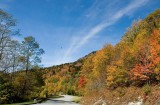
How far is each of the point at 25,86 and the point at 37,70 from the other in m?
4.63

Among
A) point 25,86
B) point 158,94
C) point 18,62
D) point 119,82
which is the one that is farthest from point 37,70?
point 158,94

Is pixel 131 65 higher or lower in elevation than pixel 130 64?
lower

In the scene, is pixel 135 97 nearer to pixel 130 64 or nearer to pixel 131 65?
pixel 131 65

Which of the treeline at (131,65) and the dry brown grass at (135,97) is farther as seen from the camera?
the treeline at (131,65)

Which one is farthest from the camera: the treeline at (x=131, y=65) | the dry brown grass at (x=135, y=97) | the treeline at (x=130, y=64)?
the treeline at (x=130, y=64)

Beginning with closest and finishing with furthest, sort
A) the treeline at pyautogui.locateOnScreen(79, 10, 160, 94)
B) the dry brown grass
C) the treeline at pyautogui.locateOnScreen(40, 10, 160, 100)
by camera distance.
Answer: the dry brown grass, the treeline at pyautogui.locateOnScreen(79, 10, 160, 94), the treeline at pyautogui.locateOnScreen(40, 10, 160, 100)

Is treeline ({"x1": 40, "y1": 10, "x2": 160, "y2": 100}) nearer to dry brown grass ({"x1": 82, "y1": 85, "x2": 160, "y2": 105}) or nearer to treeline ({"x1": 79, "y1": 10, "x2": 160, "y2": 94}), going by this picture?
treeline ({"x1": 79, "y1": 10, "x2": 160, "y2": 94})

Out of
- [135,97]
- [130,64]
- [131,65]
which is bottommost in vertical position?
[135,97]

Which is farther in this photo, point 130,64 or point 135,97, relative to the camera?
point 130,64

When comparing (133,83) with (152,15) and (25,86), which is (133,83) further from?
(152,15)

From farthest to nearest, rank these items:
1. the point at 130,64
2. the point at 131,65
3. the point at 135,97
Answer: the point at 130,64 → the point at 131,65 → the point at 135,97

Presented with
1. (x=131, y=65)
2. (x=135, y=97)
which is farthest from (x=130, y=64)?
(x=135, y=97)

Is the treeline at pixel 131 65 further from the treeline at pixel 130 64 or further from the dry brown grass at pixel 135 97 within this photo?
the dry brown grass at pixel 135 97

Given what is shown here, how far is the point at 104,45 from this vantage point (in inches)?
2189
